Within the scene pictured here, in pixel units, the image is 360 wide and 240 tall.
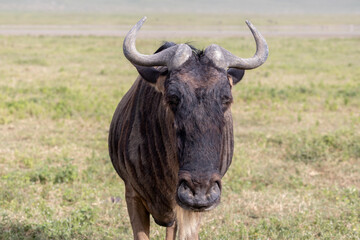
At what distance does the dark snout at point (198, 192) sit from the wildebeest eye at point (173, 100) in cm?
56

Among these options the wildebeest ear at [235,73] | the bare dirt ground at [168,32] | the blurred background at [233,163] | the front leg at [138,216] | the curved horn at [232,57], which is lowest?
the bare dirt ground at [168,32]

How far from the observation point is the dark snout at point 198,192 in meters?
3.19

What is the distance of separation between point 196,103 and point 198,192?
0.61 meters

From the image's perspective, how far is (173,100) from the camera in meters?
3.56

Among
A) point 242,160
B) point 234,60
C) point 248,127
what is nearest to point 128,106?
point 234,60

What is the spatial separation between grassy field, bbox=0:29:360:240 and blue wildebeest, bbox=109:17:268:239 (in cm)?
109

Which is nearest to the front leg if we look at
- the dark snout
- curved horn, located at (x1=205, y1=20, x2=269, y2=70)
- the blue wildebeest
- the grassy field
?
the blue wildebeest

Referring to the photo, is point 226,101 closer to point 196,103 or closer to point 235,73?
point 196,103

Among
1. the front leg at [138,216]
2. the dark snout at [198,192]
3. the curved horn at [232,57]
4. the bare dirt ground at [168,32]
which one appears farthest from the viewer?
the bare dirt ground at [168,32]

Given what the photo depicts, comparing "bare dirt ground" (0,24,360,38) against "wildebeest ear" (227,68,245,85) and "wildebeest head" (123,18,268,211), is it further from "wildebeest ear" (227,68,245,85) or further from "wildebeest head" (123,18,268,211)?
"wildebeest head" (123,18,268,211)

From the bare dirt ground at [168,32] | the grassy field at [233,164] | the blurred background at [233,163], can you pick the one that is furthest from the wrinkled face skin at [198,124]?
the bare dirt ground at [168,32]

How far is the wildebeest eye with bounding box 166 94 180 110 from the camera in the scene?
353cm

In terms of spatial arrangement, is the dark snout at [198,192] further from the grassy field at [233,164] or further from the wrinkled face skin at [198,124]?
the grassy field at [233,164]

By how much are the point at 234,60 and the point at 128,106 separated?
1.32m
